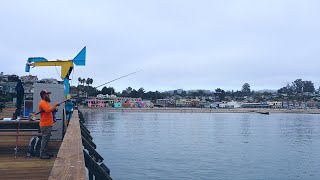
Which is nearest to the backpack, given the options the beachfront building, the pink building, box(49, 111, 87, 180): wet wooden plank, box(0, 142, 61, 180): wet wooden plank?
box(0, 142, 61, 180): wet wooden plank

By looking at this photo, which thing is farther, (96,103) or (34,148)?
(96,103)

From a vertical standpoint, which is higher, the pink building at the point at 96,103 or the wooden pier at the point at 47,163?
the pink building at the point at 96,103

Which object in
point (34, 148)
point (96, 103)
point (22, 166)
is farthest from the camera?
point (96, 103)

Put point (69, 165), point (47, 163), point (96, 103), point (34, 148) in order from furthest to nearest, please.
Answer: point (96, 103) → point (34, 148) → point (47, 163) → point (69, 165)

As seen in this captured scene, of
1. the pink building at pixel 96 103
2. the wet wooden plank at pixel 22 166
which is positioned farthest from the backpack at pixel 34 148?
the pink building at pixel 96 103

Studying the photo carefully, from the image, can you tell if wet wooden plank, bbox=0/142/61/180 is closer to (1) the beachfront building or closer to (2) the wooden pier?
(2) the wooden pier

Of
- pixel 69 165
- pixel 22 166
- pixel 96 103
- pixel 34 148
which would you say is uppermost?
pixel 96 103

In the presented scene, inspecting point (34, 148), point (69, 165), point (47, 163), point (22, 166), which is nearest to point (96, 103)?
point (34, 148)

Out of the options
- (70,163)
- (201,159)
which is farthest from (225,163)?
(70,163)

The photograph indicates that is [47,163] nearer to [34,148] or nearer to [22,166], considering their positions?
[22,166]

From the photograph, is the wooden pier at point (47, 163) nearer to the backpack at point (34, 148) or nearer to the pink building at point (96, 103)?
the backpack at point (34, 148)

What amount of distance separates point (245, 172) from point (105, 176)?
19.6 m

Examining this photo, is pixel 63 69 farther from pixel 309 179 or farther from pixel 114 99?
pixel 114 99

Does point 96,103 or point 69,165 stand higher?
point 96,103
